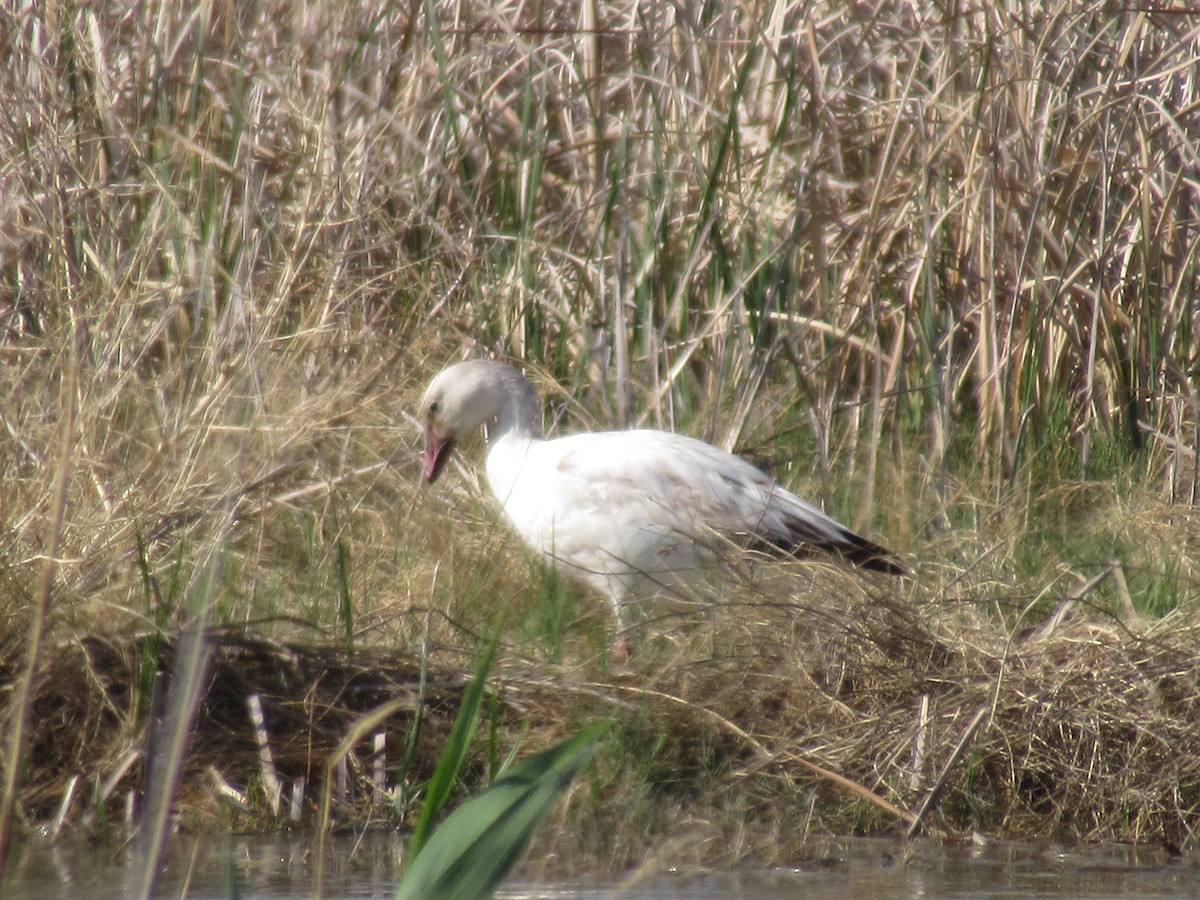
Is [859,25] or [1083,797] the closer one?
[1083,797]

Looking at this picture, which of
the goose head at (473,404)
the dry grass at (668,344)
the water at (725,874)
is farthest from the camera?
the goose head at (473,404)

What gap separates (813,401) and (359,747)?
7.84ft

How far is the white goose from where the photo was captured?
15.5 feet

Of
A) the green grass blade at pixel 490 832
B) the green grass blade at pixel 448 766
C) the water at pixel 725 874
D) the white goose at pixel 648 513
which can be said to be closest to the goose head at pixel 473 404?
the white goose at pixel 648 513

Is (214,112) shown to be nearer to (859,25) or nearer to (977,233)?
(859,25)

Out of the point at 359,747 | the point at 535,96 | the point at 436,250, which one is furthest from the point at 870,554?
the point at 535,96

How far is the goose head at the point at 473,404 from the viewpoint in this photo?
538 cm

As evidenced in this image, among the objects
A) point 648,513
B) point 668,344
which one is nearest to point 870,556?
point 648,513

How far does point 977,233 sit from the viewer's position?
5.91 meters

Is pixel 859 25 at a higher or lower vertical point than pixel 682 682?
higher

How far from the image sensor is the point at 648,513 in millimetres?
4762

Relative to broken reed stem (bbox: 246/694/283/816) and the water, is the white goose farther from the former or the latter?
the water

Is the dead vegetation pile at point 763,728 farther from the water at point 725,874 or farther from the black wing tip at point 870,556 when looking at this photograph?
the black wing tip at point 870,556

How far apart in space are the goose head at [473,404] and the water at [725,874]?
6.82 feet
